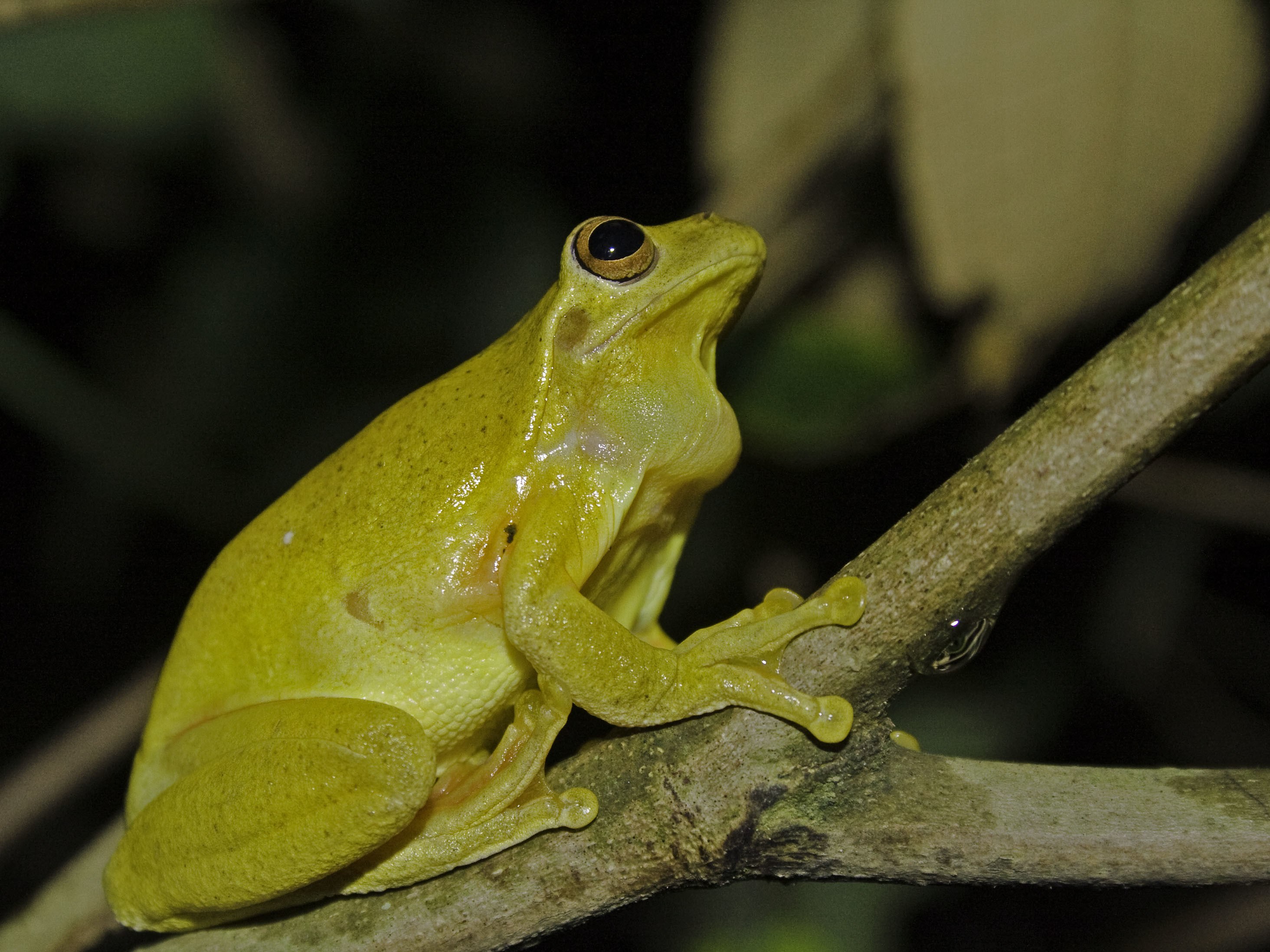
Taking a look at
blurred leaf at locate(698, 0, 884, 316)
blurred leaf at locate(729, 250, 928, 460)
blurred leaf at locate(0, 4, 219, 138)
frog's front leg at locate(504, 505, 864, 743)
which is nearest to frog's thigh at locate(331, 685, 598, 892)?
frog's front leg at locate(504, 505, 864, 743)

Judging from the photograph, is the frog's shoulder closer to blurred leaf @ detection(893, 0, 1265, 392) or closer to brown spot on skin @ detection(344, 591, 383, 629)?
brown spot on skin @ detection(344, 591, 383, 629)

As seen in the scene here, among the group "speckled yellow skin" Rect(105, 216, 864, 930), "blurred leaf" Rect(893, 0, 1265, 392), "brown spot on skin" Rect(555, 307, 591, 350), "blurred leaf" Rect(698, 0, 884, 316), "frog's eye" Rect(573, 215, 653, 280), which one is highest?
"blurred leaf" Rect(698, 0, 884, 316)

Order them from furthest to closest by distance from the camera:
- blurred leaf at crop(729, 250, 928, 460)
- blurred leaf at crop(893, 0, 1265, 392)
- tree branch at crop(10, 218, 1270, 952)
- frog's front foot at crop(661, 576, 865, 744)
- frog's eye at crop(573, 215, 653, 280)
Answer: blurred leaf at crop(729, 250, 928, 460) → blurred leaf at crop(893, 0, 1265, 392) → frog's eye at crop(573, 215, 653, 280) → frog's front foot at crop(661, 576, 865, 744) → tree branch at crop(10, 218, 1270, 952)

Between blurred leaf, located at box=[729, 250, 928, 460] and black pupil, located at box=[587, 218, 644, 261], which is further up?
blurred leaf, located at box=[729, 250, 928, 460]

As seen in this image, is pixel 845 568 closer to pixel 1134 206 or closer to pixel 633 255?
pixel 633 255

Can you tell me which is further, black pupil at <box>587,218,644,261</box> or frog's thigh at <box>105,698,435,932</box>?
black pupil at <box>587,218,644,261</box>

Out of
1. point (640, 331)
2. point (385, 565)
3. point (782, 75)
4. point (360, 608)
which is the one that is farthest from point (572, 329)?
point (782, 75)

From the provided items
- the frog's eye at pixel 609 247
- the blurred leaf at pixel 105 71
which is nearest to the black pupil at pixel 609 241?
the frog's eye at pixel 609 247

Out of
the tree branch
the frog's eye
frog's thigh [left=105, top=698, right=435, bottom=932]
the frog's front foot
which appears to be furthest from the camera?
the frog's eye
